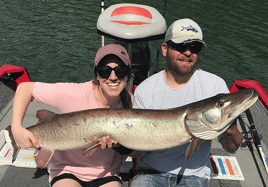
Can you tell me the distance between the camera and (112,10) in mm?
4531

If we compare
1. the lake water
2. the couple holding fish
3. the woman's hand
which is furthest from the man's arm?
the lake water

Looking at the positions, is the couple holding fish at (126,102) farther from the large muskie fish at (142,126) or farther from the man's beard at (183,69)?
the large muskie fish at (142,126)

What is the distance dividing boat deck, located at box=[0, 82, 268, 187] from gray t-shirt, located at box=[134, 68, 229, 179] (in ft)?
3.53

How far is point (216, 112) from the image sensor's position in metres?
2.50

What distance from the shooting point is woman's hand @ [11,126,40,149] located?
287cm

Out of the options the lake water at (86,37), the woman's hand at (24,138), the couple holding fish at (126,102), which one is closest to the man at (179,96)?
the couple holding fish at (126,102)

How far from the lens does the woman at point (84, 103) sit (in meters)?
2.88

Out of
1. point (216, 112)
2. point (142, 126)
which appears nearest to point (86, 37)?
point (142, 126)

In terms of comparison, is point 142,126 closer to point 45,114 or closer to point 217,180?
point 45,114

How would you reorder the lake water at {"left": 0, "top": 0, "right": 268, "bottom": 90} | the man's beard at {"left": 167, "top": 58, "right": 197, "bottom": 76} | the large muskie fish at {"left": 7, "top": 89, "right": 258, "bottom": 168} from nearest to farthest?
the large muskie fish at {"left": 7, "top": 89, "right": 258, "bottom": 168} → the man's beard at {"left": 167, "top": 58, "right": 197, "bottom": 76} → the lake water at {"left": 0, "top": 0, "right": 268, "bottom": 90}

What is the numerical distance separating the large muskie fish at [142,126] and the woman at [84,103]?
20 cm

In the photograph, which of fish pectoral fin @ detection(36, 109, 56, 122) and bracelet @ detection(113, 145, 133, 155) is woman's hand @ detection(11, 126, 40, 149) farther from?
bracelet @ detection(113, 145, 133, 155)

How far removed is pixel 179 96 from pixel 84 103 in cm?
110

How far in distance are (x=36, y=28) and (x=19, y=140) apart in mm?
13084
